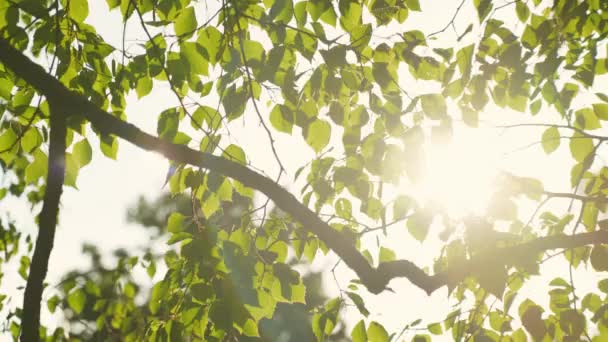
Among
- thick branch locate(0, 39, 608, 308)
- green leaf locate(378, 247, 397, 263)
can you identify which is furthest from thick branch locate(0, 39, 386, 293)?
green leaf locate(378, 247, 397, 263)

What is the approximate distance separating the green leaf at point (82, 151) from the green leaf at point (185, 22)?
25.1 inches

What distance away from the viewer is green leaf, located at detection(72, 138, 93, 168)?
2092 millimetres

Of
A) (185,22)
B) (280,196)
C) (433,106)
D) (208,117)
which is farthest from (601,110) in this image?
(185,22)

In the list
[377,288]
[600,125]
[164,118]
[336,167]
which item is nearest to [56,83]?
[164,118]

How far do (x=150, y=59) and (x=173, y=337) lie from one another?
1.08 metres

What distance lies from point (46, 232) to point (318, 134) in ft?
3.39

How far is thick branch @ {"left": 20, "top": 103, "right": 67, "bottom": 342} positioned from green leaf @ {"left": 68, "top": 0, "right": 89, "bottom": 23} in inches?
31.7

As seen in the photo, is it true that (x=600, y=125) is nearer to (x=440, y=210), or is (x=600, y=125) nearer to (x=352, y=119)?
(x=440, y=210)

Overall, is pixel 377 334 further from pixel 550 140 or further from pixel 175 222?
pixel 550 140

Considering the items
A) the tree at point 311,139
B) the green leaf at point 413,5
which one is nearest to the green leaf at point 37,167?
the tree at point 311,139

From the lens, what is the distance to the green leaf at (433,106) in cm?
187

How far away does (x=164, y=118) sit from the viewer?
1888 mm

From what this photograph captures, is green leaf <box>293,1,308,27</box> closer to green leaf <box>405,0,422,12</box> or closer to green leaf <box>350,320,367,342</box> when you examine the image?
green leaf <box>405,0,422,12</box>

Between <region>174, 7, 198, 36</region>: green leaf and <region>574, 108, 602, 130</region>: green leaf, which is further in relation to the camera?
<region>574, 108, 602, 130</region>: green leaf
